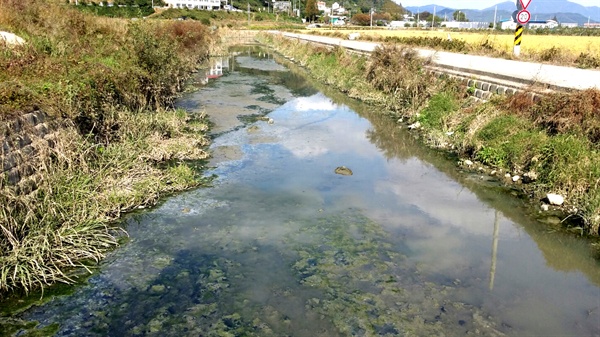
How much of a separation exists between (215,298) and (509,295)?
3.59 m

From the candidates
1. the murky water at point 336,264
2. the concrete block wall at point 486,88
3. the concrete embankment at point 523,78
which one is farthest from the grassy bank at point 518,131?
the murky water at point 336,264

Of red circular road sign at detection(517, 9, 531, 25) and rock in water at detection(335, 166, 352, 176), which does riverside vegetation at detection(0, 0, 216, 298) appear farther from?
red circular road sign at detection(517, 9, 531, 25)

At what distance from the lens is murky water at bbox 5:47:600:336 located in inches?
198

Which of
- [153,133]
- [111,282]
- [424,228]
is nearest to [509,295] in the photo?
[424,228]

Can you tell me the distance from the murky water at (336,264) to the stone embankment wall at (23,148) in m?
1.61

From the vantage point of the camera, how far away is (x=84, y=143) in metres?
8.04

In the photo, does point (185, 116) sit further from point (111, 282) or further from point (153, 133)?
point (111, 282)

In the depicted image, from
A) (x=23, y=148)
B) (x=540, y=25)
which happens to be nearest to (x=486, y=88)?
(x=23, y=148)

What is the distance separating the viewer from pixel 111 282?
5.68m

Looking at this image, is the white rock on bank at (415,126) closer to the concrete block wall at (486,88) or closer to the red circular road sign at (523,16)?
the concrete block wall at (486,88)

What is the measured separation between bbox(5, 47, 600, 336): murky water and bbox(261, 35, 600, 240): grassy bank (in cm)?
72

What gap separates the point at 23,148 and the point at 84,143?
1.63 metres

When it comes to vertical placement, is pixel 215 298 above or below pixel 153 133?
below

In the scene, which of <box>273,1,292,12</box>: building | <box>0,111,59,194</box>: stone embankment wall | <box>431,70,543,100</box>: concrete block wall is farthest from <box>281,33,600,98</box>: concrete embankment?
<box>273,1,292,12</box>: building
